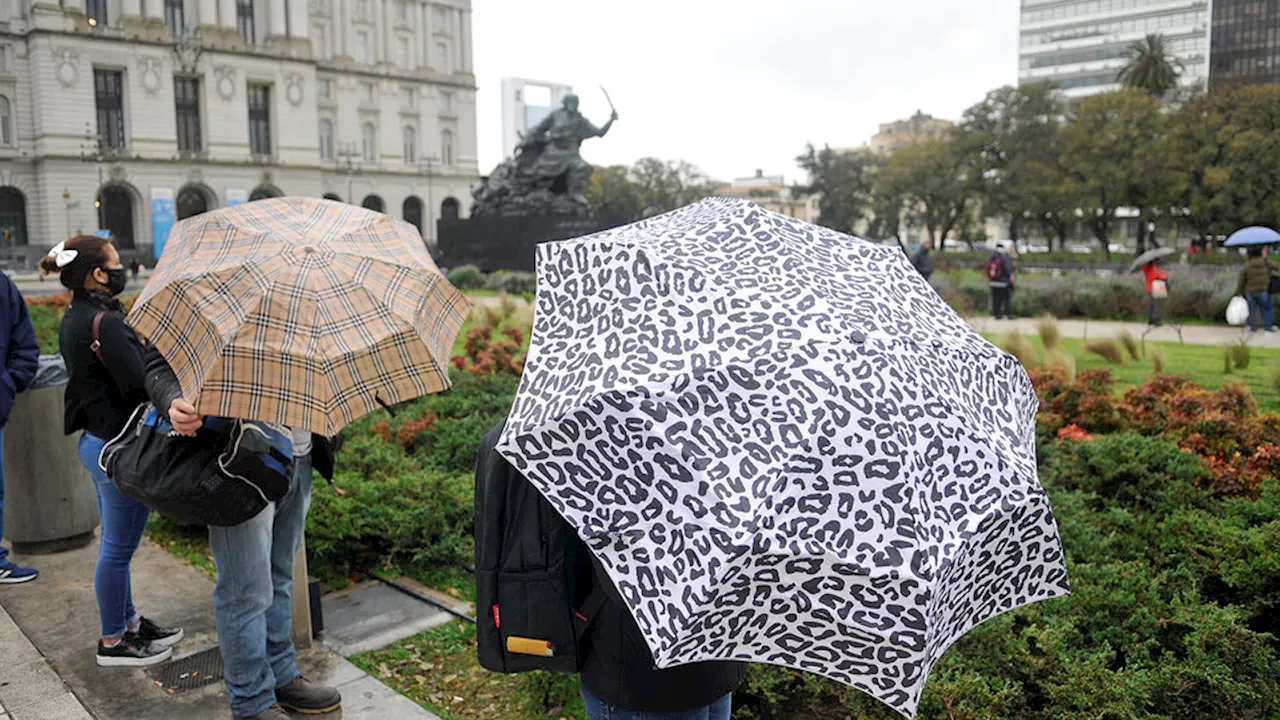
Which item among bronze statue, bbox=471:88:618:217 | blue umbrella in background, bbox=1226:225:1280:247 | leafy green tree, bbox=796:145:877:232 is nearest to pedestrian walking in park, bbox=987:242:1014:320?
blue umbrella in background, bbox=1226:225:1280:247

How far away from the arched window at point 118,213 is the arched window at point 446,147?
965 inches

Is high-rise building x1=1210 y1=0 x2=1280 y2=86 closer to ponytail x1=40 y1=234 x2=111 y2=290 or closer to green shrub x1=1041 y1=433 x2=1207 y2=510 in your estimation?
green shrub x1=1041 y1=433 x2=1207 y2=510

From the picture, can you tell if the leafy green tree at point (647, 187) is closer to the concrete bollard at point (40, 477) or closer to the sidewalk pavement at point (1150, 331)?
the sidewalk pavement at point (1150, 331)

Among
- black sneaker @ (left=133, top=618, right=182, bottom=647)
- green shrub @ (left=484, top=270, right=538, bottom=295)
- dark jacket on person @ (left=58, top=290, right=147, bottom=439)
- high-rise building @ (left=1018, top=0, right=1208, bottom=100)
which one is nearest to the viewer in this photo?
dark jacket on person @ (left=58, top=290, right=147, bottom=439)

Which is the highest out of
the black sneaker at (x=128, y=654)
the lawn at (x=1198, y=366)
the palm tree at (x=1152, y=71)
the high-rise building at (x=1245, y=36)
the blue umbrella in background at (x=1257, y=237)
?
the high-rise building at (x=1245, y=36)

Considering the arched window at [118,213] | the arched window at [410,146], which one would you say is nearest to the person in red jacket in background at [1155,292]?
the arched window at [118,213]

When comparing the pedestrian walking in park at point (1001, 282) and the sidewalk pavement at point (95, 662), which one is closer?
the sidewalk pavement at point (95, 662)

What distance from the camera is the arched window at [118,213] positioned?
58125 millimetres

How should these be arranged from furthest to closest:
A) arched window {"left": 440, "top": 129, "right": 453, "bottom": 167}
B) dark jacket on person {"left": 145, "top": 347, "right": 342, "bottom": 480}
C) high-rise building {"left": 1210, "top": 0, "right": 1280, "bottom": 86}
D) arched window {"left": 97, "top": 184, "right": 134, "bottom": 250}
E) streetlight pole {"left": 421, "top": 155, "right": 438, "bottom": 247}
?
high-rise building {"left": 1210, "top": 0, "right": 1280, "bottom": 86}, arched window {"left": 440, "top": 129, "right": 453, "bottom": 167}, streetlight pole {"left": 421, "top": 155, "right": 438, "bottom": 247}, arched window {"left": 97, "top": 184, "right": 134, "bottom": 250}, dark jacket on person {"left": 145, "top": 347, "right": 342, "bottom": 480}

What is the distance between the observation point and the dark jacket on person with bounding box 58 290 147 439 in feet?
12.3

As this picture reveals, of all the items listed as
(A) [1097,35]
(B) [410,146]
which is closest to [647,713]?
(B) [410,146]

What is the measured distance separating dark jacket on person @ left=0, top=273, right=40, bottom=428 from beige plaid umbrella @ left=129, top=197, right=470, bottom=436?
8.18 ft

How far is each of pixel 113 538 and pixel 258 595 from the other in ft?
3.31

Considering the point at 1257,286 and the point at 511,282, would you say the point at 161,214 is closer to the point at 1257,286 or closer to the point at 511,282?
the point at 511,282
